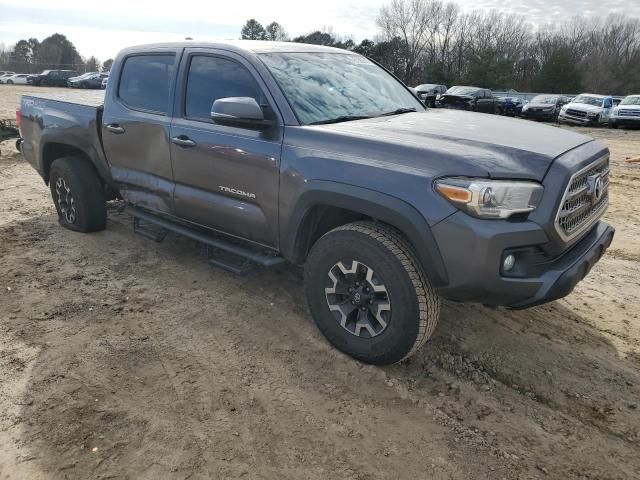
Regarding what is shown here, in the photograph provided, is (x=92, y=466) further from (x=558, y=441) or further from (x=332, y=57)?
(x=332, y=57)

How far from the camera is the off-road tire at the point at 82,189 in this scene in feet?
16.7

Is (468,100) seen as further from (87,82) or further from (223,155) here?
(87,82)

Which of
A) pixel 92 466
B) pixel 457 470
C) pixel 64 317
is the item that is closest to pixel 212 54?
pixel 64 317

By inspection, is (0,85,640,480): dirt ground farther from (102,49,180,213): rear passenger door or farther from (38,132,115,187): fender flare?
(38,132,115,187): fender flare

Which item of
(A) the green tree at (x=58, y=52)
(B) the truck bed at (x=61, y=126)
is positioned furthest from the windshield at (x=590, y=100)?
(A) the green tree at (x=58, y=52)

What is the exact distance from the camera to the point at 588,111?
Answer: 2317 cm

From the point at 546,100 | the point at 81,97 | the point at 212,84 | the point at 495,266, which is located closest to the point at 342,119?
the point at 212,84

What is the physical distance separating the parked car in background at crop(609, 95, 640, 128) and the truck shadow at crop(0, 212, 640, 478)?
22083mm

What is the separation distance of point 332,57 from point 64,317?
2.82m

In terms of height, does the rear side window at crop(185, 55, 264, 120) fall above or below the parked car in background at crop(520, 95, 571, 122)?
above

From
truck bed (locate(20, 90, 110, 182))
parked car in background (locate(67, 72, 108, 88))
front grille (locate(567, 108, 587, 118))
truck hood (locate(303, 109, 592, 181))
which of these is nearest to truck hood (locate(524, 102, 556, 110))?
front grille (locate(567, 108, 587, 118))

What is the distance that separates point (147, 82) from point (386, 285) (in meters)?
2.84

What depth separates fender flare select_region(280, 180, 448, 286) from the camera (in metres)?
2.71

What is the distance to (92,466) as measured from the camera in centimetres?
238
